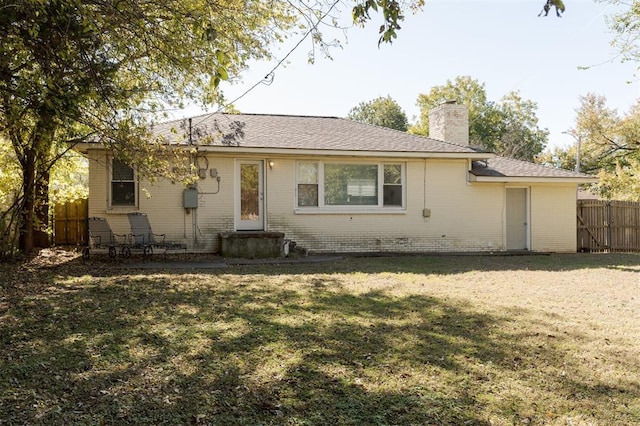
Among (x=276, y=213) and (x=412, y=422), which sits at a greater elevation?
(x=276, y=213)

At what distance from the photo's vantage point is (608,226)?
1698 cm

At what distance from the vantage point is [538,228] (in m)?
15.5

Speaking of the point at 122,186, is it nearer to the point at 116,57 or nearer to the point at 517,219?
the point at 116,57

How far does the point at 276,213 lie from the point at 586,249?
37.3ft

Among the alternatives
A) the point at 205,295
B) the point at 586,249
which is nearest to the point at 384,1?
the point at 205,295

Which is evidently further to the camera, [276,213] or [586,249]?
[586,249]

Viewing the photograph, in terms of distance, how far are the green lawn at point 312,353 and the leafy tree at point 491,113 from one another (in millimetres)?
41886

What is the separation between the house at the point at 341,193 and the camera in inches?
501

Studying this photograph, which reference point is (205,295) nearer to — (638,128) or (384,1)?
(384,1)

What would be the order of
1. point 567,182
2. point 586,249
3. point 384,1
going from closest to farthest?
point 384,1, point 567,182, point 586,249

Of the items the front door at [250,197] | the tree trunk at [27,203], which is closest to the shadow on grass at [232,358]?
the tree trunk at [27,203]

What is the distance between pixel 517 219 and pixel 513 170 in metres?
1.65

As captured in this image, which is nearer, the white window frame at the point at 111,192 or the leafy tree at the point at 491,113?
the white window frame at the point at 111,192

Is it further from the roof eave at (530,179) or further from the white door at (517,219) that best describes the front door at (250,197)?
the white door at (517,219)
